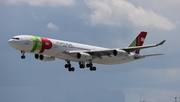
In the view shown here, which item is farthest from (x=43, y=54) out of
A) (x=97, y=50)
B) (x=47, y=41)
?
(x=97, y=50)

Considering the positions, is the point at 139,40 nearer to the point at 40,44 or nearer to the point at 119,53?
the point at 119,53

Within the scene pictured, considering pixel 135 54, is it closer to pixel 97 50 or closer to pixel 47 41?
pixel 97 50

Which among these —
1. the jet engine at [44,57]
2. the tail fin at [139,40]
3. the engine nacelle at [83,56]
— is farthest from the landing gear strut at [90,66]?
the tail fin at [139,40]

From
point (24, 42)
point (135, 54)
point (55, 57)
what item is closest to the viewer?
point (24, 42)

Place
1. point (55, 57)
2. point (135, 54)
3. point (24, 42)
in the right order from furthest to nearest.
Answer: point (135, 54) → point (55, 57) → point (24, 42)

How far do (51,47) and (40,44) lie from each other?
7.03 ft

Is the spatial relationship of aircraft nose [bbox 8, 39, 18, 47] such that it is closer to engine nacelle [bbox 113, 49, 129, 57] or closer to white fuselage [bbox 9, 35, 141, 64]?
white fuselage [bbox 9, 35, 141, 64]

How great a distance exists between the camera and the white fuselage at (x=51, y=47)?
94.6 m

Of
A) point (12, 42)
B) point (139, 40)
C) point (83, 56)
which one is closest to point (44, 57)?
point (83, 56)

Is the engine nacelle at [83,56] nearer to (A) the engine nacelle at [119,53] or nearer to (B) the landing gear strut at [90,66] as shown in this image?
(B) the landing gear strut at [90,66]

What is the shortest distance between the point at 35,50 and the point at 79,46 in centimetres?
965

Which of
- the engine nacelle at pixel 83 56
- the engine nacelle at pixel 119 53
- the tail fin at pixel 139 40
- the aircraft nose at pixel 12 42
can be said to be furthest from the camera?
the tail fin at pixel 139 40

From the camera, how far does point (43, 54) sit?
98.4m

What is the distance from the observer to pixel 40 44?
315 ft
